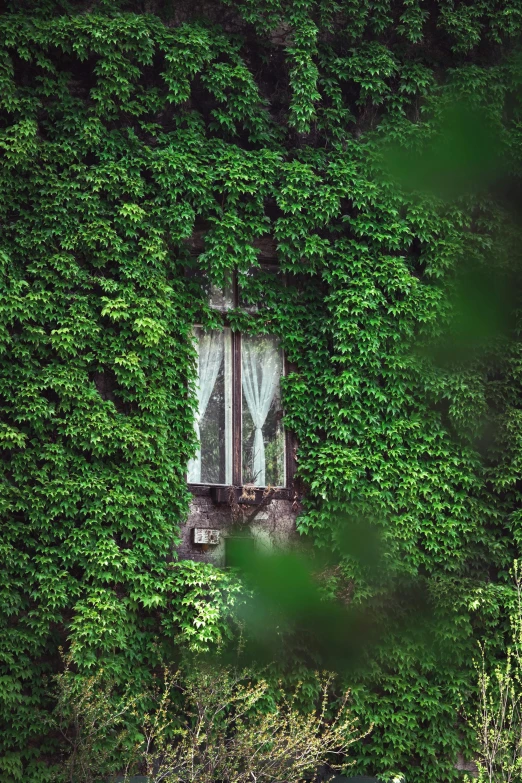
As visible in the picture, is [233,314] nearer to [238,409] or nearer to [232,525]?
[238,409]

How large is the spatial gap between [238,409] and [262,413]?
30 centimetres

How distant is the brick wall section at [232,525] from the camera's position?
12547 mm

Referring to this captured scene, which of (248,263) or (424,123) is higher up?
(424,123)

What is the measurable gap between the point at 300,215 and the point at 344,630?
4.68 meters

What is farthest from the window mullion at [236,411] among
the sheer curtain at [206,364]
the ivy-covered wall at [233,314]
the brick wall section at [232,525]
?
the brick wall section at [232,525]

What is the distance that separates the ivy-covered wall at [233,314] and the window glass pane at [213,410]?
318 millimetres

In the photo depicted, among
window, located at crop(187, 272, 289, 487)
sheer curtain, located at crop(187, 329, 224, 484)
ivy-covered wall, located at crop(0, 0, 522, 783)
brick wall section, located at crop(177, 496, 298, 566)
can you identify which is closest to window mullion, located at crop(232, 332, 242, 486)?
window, located at crop(187, 272, 289, 487)

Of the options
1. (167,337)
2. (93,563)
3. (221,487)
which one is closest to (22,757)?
(93,563)

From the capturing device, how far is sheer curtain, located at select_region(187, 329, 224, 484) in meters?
13.1

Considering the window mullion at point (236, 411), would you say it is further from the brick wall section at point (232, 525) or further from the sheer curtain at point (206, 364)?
the brick wall section at point (232, 525)

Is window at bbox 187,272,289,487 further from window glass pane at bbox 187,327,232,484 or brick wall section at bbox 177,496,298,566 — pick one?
brick wall section at bbox 177,496,298,566

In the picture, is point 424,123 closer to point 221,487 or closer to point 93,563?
point 221,487

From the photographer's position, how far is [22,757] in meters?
11.0

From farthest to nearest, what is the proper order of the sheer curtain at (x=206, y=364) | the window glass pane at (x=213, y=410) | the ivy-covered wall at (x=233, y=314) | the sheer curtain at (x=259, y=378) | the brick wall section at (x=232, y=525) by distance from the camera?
1. the sheer curtain at (x=259, y=378)
2. the sheer curtain at (x=206, y=364)
3. the window glass pane at (x=213, y=410)
4. the brick wall section at (x=232, y=525)
5. the ivy-covered wall at (x=233, y=314)
